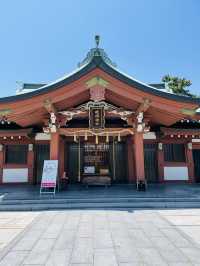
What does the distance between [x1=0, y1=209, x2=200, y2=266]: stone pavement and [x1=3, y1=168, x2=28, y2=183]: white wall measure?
6.15 metres

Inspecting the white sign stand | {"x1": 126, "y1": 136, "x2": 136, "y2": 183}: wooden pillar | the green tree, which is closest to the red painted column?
{"x1": 126, "y1": 136, "x2": 136, "y2": 183}: wooden pillar

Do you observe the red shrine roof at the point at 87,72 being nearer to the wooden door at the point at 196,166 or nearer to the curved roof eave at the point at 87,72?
the curved roof eave at the point at 87,72

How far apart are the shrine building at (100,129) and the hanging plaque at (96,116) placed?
5 centimetres

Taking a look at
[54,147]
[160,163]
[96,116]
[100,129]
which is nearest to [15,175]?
[54,147]

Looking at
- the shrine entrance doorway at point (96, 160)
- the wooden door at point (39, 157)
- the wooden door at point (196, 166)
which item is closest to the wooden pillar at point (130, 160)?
the shrine entrance doorway at point (96, 160)

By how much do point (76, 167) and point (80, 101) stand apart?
3.95 metres

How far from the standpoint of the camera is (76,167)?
470 inches

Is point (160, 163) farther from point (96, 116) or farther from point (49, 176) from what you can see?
point (49, 176)

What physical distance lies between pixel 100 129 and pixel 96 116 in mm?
621

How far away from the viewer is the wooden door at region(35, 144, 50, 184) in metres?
11.9

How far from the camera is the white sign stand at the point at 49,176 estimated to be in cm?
830

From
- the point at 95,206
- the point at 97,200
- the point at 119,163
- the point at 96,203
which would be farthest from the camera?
the point at 119,163

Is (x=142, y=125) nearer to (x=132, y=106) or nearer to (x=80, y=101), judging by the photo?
(x=132, y=106)

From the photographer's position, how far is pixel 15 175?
1182 cm
